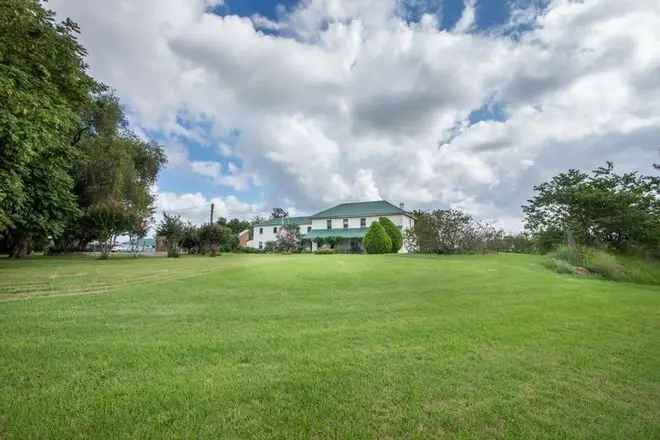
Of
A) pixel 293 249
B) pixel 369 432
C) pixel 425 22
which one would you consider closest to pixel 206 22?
pixel 425 22

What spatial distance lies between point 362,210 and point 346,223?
2989 millimetres

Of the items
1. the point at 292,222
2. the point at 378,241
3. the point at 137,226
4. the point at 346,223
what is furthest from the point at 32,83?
the point at 292,222

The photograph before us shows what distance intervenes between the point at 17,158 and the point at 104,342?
7.92 metres

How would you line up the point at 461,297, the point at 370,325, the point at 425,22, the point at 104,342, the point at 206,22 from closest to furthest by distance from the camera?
1. the point at 104,342
2. the point at 370,325
3. the point at 461,297
4. the point at 206,22
5. the point at 425,22

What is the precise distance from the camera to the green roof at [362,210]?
139 feet

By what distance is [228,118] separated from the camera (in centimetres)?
1839

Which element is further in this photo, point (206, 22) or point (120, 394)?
point (206, 22)

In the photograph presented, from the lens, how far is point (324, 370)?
3318 mm

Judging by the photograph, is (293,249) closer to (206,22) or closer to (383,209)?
(383,209)

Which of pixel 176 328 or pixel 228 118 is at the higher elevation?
pixel 228 118

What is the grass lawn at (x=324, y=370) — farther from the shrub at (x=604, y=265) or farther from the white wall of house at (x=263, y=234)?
the white wall of house at (x=263, y=234)

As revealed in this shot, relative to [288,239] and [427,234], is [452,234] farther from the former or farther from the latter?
[288,239]

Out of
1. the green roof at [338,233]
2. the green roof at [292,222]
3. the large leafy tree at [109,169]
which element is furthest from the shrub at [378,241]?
the large leafy tree at [109,169]

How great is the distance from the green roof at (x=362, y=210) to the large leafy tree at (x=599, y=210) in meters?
21.1
